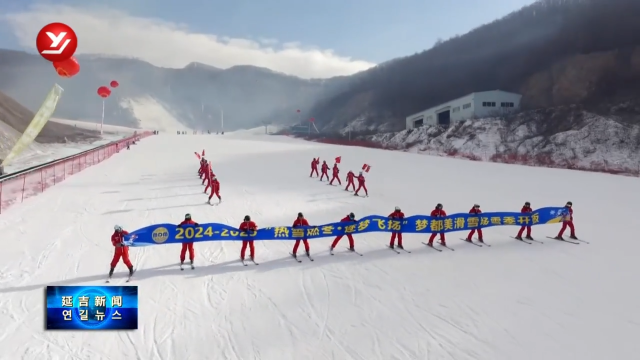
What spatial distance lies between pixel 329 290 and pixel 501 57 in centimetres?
9108

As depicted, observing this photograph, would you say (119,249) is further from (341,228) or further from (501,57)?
(501,57)

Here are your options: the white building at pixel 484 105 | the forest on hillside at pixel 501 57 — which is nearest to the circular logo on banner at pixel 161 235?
the white building at pixel 484 105

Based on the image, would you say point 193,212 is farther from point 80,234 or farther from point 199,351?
point 199,351

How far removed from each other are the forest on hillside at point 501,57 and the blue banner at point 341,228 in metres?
49.1

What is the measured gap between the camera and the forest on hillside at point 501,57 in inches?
2291

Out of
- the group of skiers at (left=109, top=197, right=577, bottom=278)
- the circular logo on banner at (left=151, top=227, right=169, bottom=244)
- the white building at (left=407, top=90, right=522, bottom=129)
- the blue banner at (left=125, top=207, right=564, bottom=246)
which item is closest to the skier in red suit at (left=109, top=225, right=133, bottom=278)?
the group of skiers at (left=109, top=197, right=577, bottom=278)

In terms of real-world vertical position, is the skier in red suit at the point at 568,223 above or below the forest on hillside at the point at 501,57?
below

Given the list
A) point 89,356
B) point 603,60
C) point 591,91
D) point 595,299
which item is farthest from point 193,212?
point 603,60

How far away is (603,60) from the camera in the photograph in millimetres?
52344
